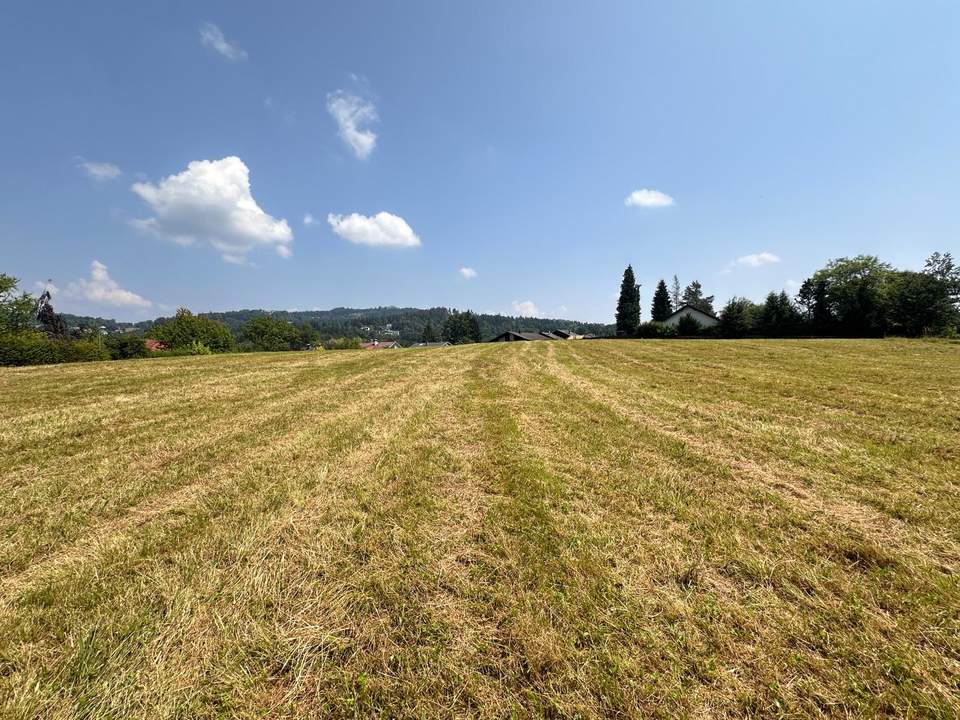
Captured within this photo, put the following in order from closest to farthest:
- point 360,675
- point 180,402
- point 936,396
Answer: point 360,675, point 936,396, point 180,402

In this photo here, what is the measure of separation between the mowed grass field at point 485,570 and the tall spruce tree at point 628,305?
221 ft

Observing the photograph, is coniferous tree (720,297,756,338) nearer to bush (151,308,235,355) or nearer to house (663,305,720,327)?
house (663,305,720,327)

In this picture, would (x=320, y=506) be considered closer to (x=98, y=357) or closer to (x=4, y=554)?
(x=4, y=554)

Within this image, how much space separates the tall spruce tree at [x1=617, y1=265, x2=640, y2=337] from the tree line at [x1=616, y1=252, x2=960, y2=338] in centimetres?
21

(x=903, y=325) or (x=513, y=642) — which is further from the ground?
(x=903, y=325)

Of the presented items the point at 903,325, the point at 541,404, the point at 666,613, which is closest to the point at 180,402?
the point at 541,404

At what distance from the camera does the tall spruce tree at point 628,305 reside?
7006 centimetres

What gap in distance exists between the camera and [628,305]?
232 feet

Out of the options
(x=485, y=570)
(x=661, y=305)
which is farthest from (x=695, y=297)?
(x=485, y=570)

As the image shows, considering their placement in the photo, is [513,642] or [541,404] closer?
[513,642]

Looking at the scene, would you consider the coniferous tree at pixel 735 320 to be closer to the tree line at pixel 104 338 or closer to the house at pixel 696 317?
the house at pixel 696 317

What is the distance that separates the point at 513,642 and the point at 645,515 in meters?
2.21

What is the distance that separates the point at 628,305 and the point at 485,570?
248ft

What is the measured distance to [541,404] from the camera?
859cm
